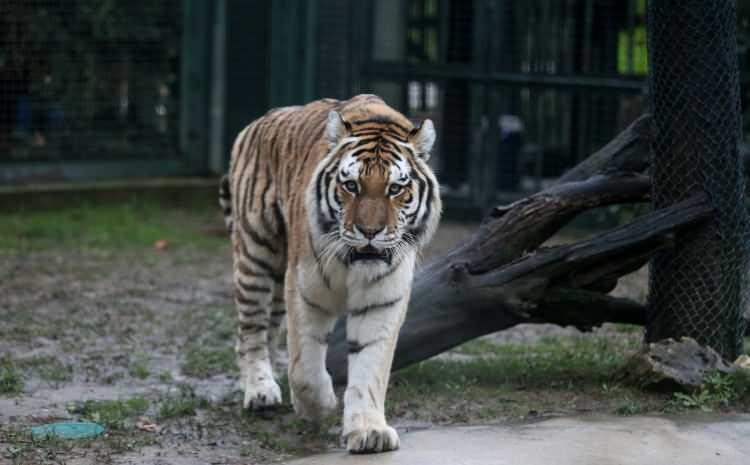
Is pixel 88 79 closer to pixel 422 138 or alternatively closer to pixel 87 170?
pixel 87 170

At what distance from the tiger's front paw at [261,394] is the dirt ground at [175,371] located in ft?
0.20

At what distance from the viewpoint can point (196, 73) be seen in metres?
11.6

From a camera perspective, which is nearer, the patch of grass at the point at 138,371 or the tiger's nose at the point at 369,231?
the tiger's nose at the point at 369,231

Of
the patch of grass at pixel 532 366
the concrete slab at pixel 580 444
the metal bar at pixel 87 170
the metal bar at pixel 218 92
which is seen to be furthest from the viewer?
the metal bar at pixel 218 92

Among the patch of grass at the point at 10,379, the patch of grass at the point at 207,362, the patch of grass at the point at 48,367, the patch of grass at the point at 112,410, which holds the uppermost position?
the patch of grass at the point at 112,410

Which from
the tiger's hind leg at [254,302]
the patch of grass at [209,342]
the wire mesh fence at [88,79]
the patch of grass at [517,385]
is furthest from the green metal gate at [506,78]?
the tiger's hind leg at [254,302]

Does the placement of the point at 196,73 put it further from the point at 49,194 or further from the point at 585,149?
the point at 585,149

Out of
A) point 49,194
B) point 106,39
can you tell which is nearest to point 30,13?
point 106,39

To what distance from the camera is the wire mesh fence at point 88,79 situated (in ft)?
34.6

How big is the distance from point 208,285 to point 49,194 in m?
2.94

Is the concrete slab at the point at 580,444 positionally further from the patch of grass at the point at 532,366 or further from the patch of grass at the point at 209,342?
the patch of grass at the point at 209,342

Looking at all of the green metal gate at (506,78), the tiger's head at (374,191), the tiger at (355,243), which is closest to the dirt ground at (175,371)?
the tiger at (355,243)

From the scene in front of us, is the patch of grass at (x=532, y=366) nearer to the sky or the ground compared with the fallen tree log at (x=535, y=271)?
nearer to the ground

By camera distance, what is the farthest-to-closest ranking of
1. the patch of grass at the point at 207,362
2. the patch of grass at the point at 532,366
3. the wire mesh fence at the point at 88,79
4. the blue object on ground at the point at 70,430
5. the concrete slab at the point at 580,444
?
the wire mesh fence at the point at 88,79
the patch of grass at the point at 207,362
the patch of grass at the point at 532,366
the blue object on ground at the point at 70,430
the concrete slab at the point at 580,444
